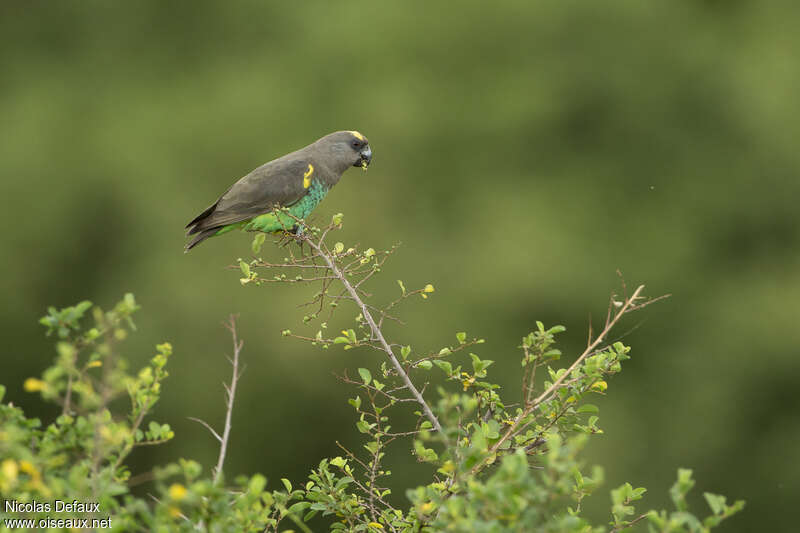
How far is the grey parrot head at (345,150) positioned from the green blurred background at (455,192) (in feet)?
14.4

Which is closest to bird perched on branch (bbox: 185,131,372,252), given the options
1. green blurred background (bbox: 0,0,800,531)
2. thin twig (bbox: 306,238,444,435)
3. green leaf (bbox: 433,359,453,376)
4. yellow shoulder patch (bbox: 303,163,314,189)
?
yellow shoulder patch (bbox: 303,163,314,189)

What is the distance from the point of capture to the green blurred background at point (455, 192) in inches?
404

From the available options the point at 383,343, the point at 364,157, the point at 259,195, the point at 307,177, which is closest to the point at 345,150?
the point at 364,157

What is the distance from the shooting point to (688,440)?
1016 cm

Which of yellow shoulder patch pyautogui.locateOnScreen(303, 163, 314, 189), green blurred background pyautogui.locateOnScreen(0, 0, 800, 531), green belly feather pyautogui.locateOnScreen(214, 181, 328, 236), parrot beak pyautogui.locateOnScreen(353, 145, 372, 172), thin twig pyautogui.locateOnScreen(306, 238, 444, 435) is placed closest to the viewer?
thin twig pyautogui.locateOnScreen(306, 238, 444, 435)

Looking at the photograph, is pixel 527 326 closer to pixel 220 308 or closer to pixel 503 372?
pixel 503 372

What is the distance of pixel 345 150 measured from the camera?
5.50m

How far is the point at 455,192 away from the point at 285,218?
678 centimetres

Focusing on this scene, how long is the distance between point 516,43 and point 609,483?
211 inches

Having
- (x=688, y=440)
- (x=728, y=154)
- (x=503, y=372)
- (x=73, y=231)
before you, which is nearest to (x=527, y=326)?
(x=503, y=372)

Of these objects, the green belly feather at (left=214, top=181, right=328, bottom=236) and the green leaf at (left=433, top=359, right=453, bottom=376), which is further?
the green belly feather at (left=214, top=181, right=328, bottom=236)

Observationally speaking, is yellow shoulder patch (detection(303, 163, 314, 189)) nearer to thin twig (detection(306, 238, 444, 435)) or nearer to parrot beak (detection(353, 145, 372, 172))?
parrot beak (detection(353, 145, 372, 172))

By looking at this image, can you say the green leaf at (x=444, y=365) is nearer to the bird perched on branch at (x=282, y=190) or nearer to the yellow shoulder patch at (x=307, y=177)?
the bird perched on branch at (x=282, y=190)

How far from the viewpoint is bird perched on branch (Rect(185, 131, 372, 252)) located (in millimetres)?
4793
